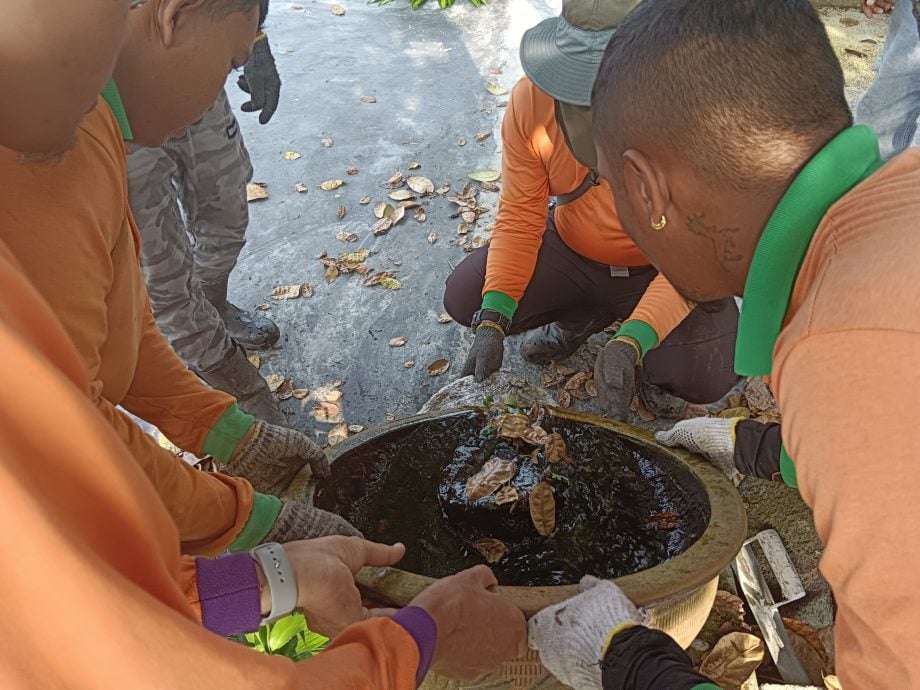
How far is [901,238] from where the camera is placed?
0.95m

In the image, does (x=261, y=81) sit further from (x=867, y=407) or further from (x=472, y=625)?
(x=867, y=407)

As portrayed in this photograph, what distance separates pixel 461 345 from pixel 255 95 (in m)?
1.45

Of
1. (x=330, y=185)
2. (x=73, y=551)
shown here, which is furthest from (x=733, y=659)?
(x=330, y=185)

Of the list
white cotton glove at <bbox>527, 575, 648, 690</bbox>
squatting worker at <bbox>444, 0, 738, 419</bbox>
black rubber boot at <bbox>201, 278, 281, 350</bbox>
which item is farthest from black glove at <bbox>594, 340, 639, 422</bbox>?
black rubber boot at <bbox>201, 278, 281, 350</bbox>

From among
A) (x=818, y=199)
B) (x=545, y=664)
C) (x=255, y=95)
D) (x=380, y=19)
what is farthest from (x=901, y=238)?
(x=380, y=19)

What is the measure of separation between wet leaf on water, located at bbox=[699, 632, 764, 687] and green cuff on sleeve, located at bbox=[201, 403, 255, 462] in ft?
4.80

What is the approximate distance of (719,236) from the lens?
1193 mm

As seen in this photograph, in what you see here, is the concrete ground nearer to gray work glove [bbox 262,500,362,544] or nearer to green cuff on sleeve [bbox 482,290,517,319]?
green cuff on sleeve [bbox 482,290,517,319]

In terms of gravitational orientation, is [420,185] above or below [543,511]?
below

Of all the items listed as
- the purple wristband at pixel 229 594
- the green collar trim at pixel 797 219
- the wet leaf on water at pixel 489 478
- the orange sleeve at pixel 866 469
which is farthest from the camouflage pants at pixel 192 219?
the orange sleeve at pixel 866 469

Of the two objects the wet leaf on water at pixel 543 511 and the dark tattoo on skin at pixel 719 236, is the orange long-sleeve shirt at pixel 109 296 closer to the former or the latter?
the wet leaf on water at pixel 543 511

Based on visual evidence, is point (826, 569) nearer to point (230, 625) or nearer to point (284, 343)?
point (230, 625)

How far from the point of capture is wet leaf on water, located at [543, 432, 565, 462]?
6.48 feet

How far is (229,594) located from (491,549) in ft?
2.35
